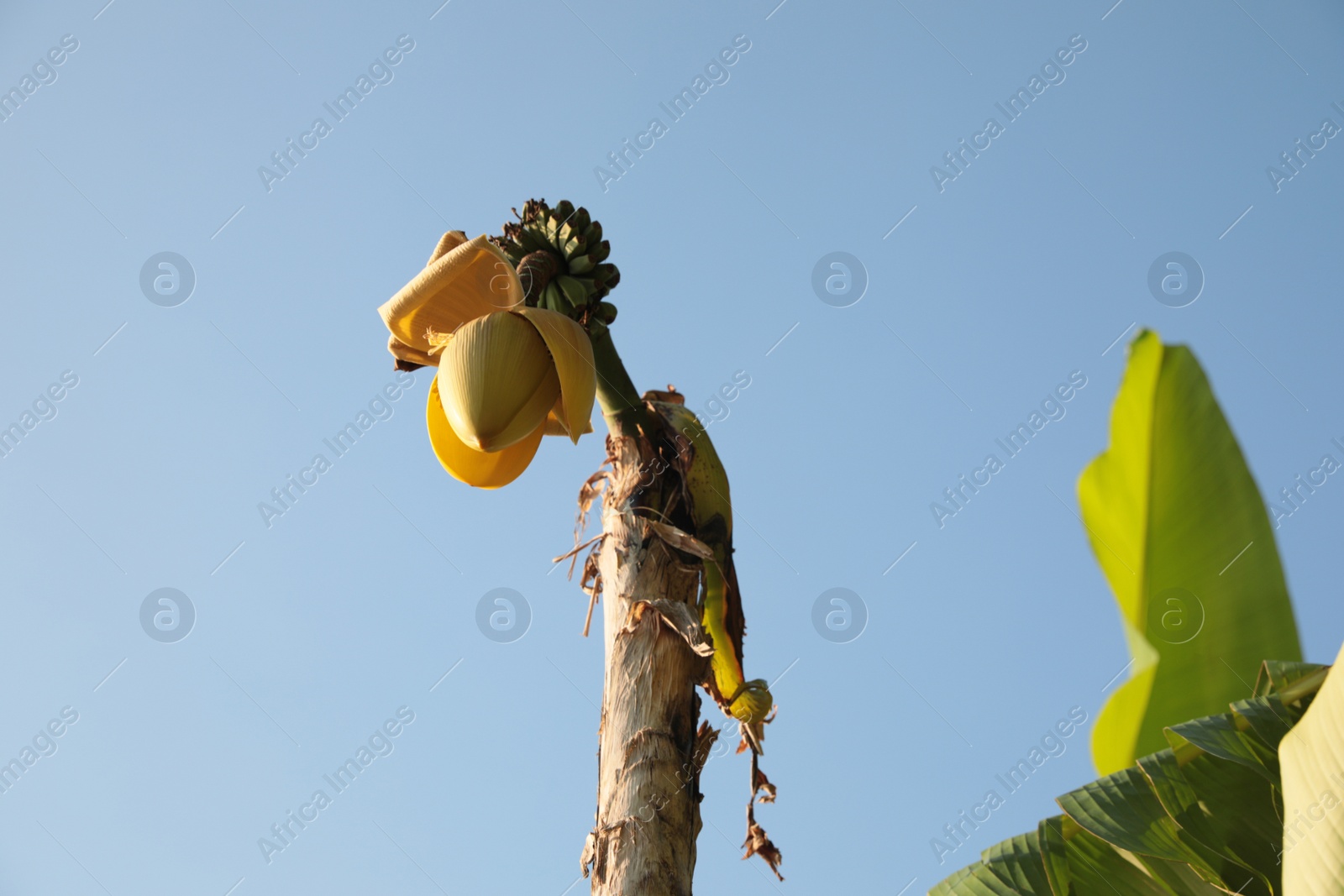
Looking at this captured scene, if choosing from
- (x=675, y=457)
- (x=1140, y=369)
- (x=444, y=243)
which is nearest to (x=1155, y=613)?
(x=1140, y=369)

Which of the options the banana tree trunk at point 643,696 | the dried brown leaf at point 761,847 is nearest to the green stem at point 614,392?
the banana tree trunk at point 643,696

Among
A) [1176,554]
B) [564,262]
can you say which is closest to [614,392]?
[564,262]

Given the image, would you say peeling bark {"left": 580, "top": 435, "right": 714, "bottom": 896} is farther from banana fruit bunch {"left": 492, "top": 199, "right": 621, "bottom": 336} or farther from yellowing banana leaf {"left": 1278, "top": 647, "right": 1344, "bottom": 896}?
yellowing banana leaf {"left": 1278, "top": 647, "right": 1344, "bottom": 896}

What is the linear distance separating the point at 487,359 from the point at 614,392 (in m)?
0.29

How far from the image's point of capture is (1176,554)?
7.54 feet

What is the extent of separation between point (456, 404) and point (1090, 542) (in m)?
1.59

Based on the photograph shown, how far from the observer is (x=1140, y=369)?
240 cm

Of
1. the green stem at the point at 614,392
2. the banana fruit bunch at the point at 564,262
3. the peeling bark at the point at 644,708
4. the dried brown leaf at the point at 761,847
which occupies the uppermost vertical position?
the banana fruit bunch at the point at 564,262

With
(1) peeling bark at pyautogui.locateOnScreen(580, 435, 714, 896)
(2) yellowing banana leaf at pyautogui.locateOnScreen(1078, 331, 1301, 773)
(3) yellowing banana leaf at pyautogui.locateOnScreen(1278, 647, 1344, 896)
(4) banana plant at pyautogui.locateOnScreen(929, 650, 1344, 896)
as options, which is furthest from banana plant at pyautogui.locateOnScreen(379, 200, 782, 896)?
(2) yellowing banana leaf at pyautogui.locateOnScreen(1078, 331, 1301, 773)

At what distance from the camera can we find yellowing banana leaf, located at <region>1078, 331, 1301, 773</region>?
2197mm

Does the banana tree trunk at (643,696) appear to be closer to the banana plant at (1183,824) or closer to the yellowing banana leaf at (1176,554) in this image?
the banana plant at (1183,824)

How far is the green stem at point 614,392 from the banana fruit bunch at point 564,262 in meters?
0.04

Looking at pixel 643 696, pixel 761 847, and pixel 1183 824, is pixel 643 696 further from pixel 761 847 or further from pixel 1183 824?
pixel 1183 824

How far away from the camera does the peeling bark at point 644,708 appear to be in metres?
1.51
